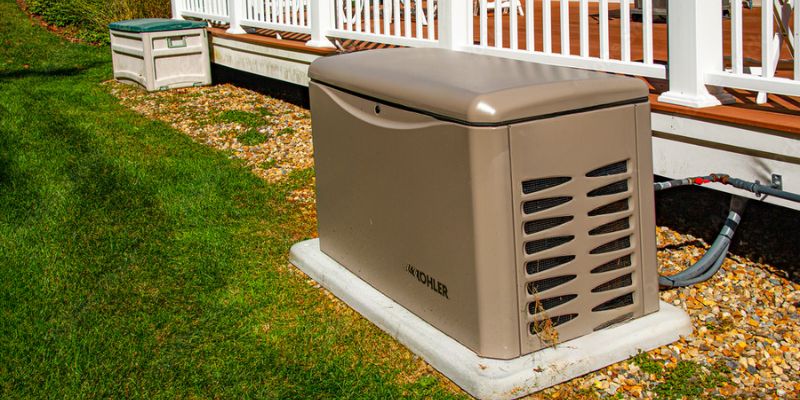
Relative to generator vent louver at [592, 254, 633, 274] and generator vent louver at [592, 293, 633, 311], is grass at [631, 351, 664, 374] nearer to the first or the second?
generator vent louver at [592, 293, 633, 311]

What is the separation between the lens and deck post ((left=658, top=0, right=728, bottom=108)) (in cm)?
439

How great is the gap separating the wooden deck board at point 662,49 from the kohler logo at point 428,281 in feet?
5.24

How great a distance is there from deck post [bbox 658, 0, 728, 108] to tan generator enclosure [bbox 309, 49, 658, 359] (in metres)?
0.96

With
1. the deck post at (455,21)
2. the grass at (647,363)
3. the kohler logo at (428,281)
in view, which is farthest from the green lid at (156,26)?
the grass at (647,363)

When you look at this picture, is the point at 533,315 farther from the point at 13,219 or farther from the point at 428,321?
the point at 13,219

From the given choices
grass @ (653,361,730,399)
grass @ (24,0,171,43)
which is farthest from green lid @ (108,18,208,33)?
grass @ (653,361,730,399)

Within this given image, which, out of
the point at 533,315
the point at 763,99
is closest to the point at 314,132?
the point at 533,315

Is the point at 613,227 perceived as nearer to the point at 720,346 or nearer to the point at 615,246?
the point at 615,246

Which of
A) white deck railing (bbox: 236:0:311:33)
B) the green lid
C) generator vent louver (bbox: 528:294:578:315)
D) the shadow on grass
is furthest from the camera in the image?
the shadow on grass

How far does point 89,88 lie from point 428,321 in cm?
729

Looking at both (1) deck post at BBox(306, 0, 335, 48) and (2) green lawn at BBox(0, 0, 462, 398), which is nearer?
(2) green lawn at BBox(0, 0, 462, 398)

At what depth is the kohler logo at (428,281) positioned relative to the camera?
368cm

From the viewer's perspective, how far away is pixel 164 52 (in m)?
9.73

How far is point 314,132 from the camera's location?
457 centimetres
